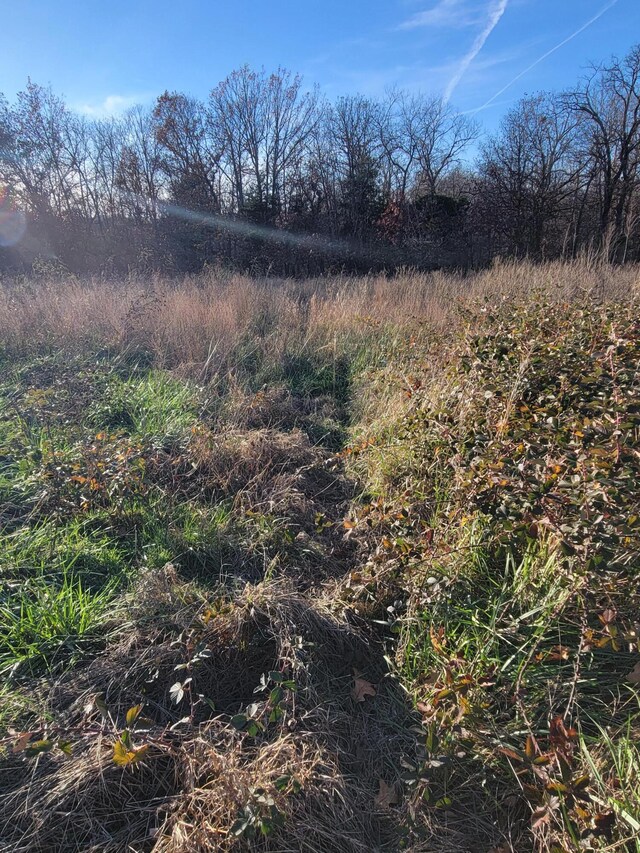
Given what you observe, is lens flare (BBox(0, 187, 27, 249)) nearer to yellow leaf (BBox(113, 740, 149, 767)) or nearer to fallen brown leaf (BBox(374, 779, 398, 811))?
yellow leaf (BBox(113, 740, 149, 767))

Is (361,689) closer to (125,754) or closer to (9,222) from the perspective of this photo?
(125,754)

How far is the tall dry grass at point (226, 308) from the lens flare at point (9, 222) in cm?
1166

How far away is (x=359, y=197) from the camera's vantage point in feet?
66.6

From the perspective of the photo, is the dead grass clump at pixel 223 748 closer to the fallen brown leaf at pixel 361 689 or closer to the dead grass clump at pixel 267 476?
the fallen brown leaf at pixel 361 689

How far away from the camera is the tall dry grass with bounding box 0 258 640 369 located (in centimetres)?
554

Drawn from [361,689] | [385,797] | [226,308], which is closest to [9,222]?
[226,308]

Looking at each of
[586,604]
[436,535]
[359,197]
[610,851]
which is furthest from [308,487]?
[359,197]

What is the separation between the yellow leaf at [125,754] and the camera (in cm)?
144

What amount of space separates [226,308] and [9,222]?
668 inches

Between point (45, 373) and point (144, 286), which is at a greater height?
point (144, 286)

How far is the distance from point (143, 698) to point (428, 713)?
1.10 meters

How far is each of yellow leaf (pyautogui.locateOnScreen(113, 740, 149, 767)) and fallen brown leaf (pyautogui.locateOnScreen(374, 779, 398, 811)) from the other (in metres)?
0.83

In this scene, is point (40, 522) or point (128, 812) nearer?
point (128, 812)

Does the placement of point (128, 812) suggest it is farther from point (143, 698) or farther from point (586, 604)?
point (586, 604)
